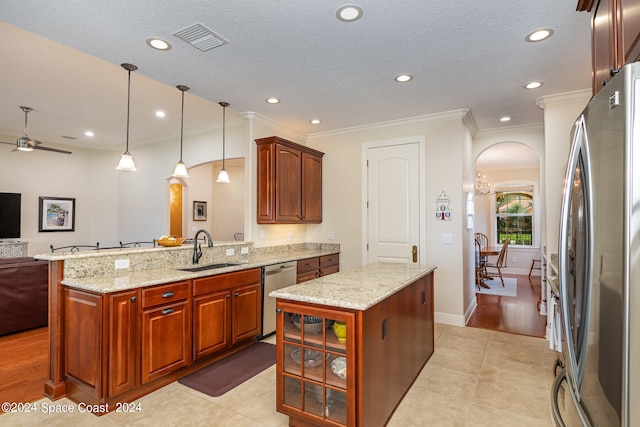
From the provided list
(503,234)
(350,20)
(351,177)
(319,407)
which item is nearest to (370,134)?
(351,177)

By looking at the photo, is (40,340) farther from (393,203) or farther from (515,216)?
(515,216)

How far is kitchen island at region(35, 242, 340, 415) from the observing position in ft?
7.80

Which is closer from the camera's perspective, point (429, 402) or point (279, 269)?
point (429, 402)

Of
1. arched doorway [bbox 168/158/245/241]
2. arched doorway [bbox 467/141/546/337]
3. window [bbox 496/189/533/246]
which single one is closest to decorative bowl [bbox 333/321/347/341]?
arched doorway [bbox 168/158/245/241]

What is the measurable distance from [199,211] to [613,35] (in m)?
7.93

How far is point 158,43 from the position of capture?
8.61ft

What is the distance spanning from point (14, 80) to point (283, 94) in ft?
9.41

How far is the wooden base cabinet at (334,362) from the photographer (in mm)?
1899

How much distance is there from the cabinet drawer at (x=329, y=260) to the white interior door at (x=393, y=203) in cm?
51

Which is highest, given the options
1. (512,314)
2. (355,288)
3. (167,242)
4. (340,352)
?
(167,242)

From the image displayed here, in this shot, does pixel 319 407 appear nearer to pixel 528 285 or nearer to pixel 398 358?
pixel 398 358

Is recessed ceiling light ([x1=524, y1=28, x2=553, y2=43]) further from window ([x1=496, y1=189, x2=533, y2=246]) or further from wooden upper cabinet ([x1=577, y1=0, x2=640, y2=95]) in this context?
window ([x1=496, y1=189, x2=533, y2=246])

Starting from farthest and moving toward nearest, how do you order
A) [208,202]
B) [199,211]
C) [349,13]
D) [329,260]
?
[208,202] → [199,211] → [329,260] → [349,13]

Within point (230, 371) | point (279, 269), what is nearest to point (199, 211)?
point (279, 269)
